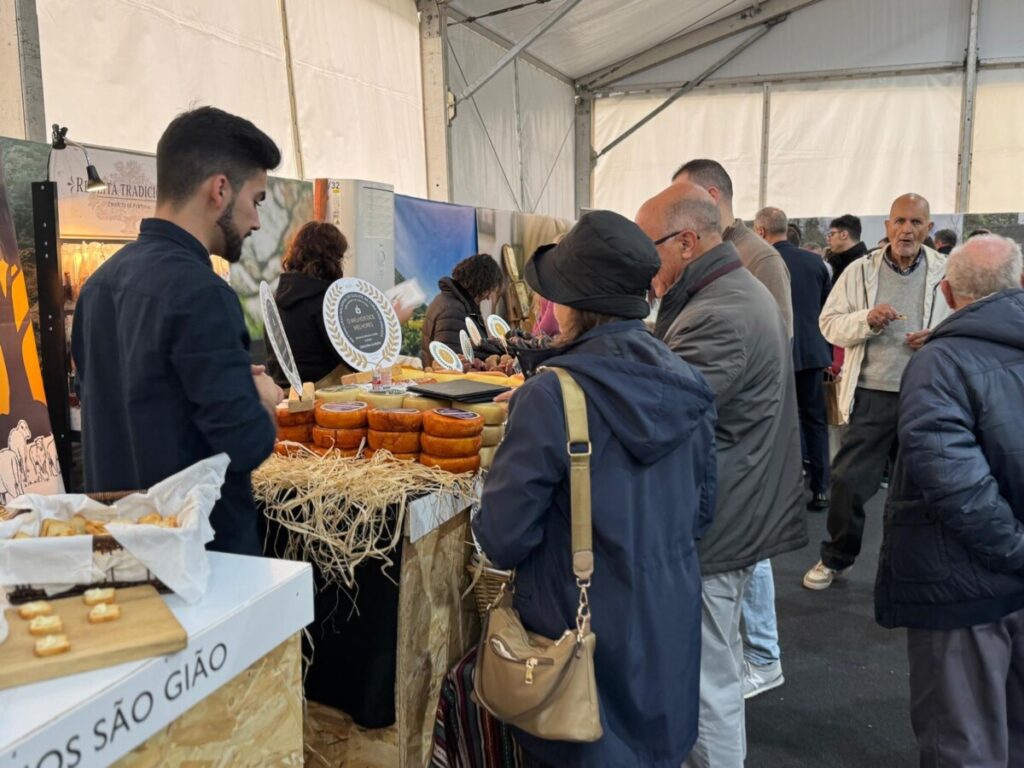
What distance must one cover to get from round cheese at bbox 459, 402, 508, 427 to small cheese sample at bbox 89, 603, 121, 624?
135 centimetres

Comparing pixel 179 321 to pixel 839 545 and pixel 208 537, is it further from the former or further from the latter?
pixel 839 545

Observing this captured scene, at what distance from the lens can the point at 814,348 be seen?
16.0ft

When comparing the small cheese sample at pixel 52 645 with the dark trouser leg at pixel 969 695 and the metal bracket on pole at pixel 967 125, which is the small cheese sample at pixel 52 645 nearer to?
the dark trouser leg at pixel 969 695

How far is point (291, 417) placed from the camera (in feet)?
7.20

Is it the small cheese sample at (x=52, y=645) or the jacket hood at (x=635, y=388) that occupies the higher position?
the jacket hood at (x=635, y=388)

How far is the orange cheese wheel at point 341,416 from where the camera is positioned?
2141mm

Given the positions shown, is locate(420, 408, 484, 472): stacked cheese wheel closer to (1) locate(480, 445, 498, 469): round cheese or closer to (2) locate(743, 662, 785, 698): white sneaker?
(1) locate(480, 445, 498, 469): round cheese

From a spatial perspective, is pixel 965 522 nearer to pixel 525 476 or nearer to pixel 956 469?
pixel 956 469

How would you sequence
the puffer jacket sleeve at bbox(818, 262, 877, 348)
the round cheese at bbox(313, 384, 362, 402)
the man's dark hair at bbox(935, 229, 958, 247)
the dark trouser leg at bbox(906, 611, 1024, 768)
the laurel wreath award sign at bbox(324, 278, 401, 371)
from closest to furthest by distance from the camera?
the dark trouser leg at bbox(906, 611, 1024, 768)
the round cheese at bbox(313, 384, 362, 402)
the laurel wreath award sign at bbox(324, 278, 401, 371)
the puffer jacket sleeve at bbox(818, 262, 877, 348)
the man's dark hair at bbox(935, 229, 958, 247)

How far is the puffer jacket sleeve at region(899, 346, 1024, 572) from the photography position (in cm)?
182

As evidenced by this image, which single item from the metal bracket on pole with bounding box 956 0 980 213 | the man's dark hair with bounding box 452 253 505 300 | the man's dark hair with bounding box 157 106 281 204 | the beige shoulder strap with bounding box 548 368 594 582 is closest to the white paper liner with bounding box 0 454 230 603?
the beige shoulder strap with bounding box 548 368 594 582

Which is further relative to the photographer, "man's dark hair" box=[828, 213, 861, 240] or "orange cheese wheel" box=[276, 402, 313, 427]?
"man's dark hair" box=[828, 213, 861, 240]

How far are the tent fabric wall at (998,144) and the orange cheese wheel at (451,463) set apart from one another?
408 inches

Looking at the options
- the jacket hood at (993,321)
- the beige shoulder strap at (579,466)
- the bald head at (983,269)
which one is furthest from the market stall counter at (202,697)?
the bald head at (983,269)
